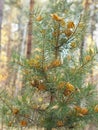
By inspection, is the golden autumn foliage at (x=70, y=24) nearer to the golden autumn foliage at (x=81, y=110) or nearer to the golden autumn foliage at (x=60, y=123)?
the golden autumn foliage at (x=81, y=110)

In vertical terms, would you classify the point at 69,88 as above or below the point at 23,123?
above

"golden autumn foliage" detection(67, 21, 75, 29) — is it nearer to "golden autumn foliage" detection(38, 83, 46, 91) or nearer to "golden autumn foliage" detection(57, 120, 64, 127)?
"golden autumn foliage" detection(38, 83, 46, 91)

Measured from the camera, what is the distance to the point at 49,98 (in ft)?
11.9

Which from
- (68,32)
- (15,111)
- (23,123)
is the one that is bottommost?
(23,123)

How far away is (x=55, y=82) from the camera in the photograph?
341cm

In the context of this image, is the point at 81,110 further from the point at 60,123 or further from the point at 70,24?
the point at 70,24

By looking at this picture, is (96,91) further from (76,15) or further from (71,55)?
(76,15)

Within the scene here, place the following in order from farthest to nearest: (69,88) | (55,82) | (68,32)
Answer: (68,32) < (55,82) < (69,88)

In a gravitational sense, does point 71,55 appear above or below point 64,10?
below

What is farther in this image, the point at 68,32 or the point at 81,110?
the point at 68,32

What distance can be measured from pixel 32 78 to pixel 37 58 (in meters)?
0.21

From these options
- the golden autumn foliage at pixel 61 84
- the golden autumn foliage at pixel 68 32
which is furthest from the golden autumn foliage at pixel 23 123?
the golden autumn foliage at pixel 68 32

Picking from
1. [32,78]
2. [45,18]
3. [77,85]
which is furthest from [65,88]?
[45,18]

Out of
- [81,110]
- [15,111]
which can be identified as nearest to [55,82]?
[81,110]
